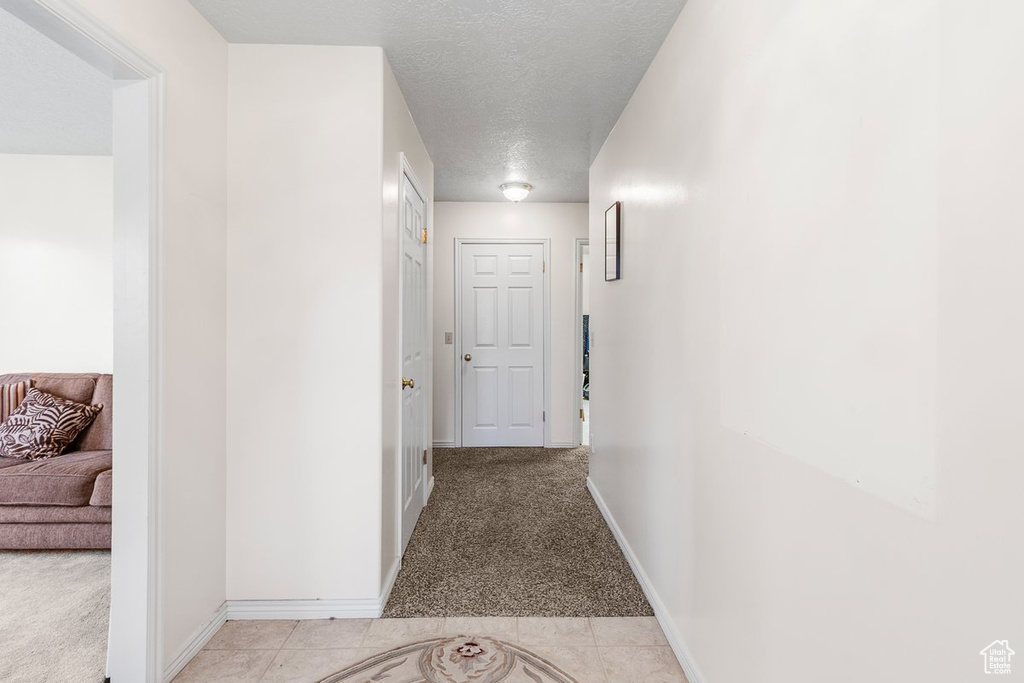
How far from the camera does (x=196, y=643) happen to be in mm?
1846

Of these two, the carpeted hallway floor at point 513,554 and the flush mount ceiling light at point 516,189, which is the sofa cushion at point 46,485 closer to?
the carpeted hallway floor at point 513,554

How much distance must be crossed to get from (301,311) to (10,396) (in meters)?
2.25

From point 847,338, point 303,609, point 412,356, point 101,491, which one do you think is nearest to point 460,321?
point 412,356

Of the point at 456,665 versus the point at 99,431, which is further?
the point at 99,431

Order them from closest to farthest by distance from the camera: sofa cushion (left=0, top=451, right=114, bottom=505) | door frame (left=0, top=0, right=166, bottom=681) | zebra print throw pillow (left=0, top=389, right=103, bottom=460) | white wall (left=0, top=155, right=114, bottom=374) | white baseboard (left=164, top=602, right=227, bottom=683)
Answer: door frame (left=0, top=0, right=166, bottom=681) → white baseboard (left=164, top=602, right=227, bottom=683) → sofa cushion (left=0, top=451, right=114, bottom=505) → zebra print throw pillow (left=0, top=389, right=103, bottom=460) → white wall (left=0, top=155, right=114, bottom=374)

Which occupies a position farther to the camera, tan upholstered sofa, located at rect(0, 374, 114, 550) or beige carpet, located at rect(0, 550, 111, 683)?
tan upholstered sofa, located at rect(0, 374, 114, 550)

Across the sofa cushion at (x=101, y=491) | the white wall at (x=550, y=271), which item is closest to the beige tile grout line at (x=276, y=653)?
the sofa cushion at (x=101, y=491)

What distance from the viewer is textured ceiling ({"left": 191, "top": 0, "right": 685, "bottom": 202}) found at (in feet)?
5.95

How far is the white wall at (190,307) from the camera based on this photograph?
167 cm

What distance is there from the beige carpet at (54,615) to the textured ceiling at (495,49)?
237cm

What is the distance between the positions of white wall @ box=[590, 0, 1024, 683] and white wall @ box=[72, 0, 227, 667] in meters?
1.77

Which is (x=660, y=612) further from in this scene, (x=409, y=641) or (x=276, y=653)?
(x=276, y=653)

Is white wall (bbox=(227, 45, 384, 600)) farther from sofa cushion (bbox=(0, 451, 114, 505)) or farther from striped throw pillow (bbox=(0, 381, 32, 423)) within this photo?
striped throw pillow (bbox=(0, 381, 32, 423))

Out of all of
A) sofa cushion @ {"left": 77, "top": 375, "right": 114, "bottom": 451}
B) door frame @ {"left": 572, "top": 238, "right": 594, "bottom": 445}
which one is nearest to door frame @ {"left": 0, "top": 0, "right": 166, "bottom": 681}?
sofa cushion @ {"left": 77, "top": 375, "right": 114, "bottom": 451}
